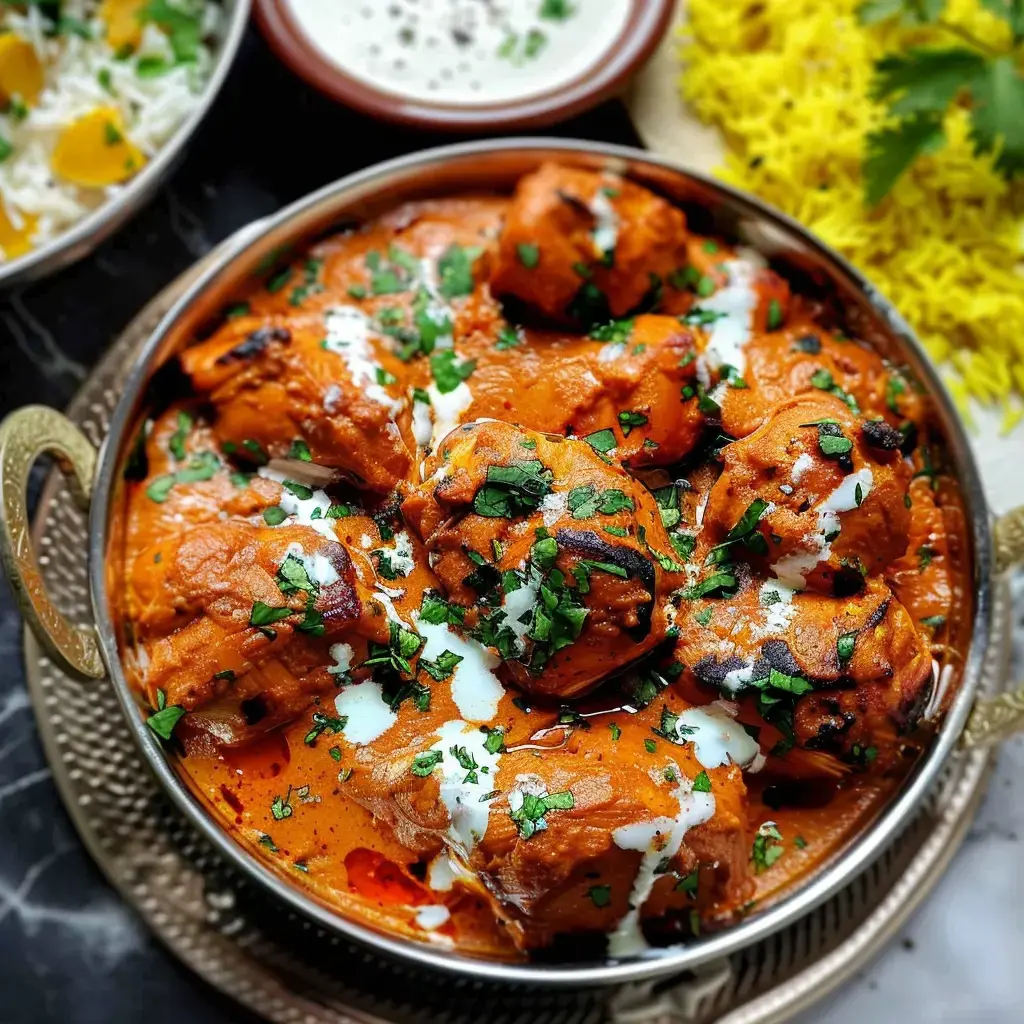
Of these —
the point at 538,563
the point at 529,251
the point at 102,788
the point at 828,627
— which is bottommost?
the point at 102,788

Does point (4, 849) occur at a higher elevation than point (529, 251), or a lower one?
lower

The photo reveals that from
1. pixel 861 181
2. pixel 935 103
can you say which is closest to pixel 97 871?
pixel 861 181

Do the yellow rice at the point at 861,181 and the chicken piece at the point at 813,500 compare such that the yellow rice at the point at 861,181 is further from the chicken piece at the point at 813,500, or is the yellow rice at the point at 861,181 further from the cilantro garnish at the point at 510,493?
the cilantro garnish at the point at 510,493

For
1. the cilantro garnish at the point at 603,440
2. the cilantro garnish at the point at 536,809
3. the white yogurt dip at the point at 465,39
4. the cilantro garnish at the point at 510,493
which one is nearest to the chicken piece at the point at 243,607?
the cilantro garnish at the point at 510,493

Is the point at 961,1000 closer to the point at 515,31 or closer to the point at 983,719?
the point at 983,719

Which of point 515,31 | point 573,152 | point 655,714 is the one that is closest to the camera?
point 655,714

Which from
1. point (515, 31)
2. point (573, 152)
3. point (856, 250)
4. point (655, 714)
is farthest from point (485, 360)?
point (515, 31)
